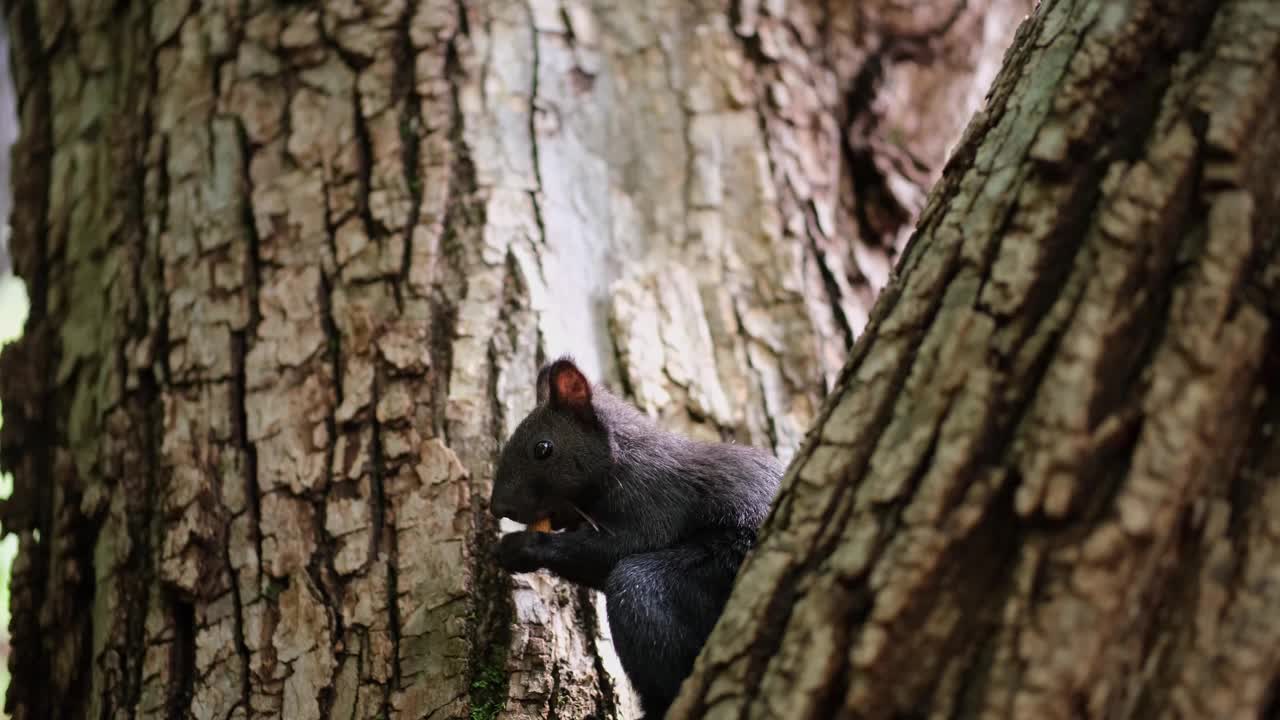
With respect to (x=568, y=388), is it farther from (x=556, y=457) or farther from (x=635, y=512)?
(x=635, y=512)

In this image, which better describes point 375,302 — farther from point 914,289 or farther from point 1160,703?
point 1160,703

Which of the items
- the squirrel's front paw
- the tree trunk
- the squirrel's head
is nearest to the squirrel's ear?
the squirrel's head

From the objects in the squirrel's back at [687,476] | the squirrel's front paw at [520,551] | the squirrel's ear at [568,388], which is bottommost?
the squirrel's front paw at [520,551]

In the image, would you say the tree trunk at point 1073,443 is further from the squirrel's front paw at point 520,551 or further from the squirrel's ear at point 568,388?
the squirrel's ear at point 568,388

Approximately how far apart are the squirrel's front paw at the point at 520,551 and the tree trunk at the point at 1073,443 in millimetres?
1206

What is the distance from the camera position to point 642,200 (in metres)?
5.05

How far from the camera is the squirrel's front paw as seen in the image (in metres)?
3.67

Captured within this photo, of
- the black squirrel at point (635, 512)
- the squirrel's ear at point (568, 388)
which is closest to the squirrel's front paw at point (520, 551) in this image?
the black squirrel at point (635, 512)

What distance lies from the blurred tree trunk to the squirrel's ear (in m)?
0.23

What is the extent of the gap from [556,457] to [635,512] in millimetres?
351

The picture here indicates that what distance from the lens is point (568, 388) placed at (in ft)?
13.4

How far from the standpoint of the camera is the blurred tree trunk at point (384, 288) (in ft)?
12.4

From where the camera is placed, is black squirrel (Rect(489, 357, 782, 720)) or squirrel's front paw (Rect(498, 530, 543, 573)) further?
squirrel's front paw (Rect(498, 530, 543, 573))

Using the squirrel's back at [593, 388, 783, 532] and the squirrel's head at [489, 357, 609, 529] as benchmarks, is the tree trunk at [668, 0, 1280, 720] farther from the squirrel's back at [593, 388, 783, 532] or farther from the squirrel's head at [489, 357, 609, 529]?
the squirrel's head at [489, 357, 609, 529]
